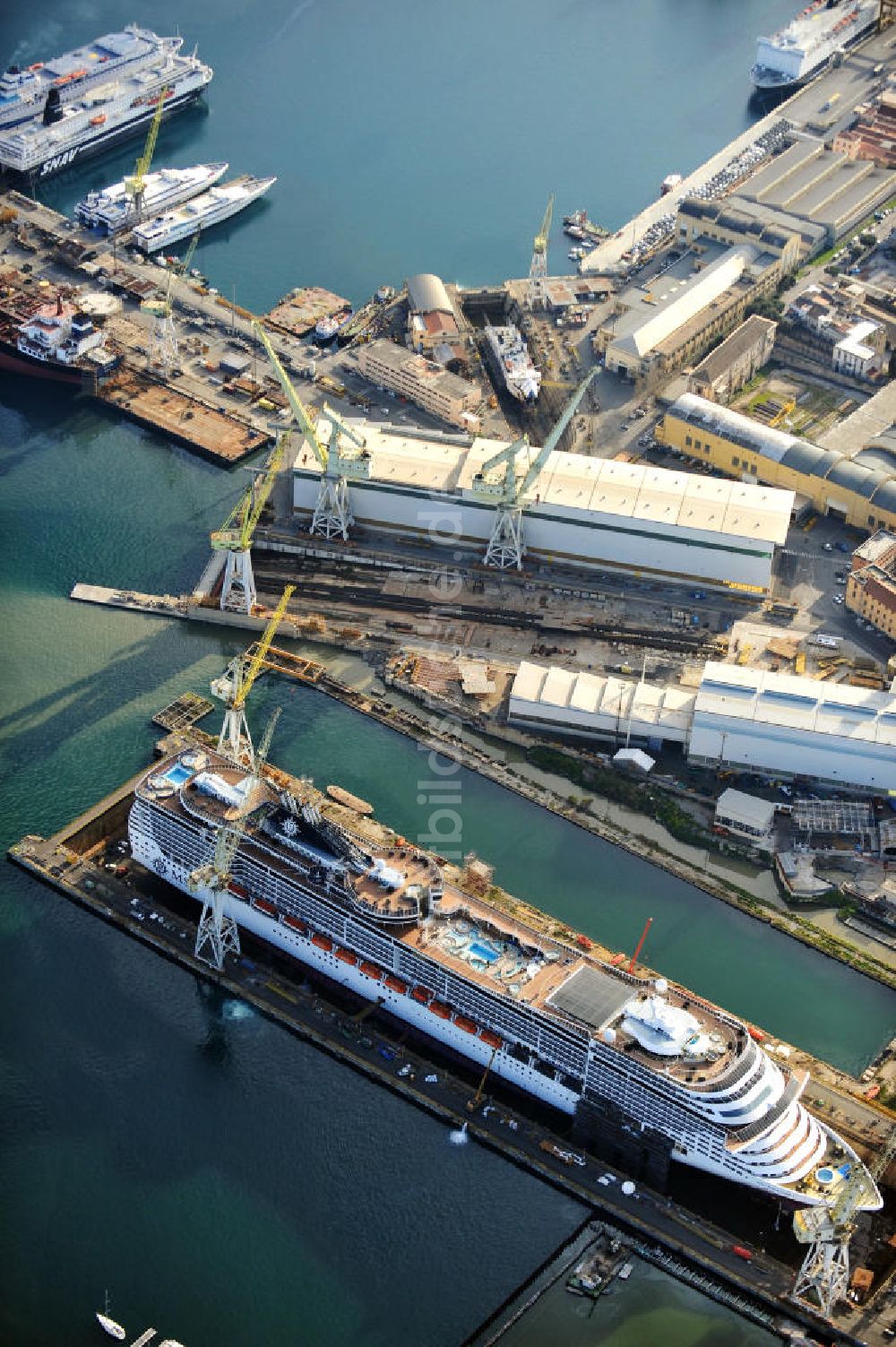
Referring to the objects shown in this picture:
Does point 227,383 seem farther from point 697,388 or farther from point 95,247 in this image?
point 697,388

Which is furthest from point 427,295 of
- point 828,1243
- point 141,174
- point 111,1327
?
point 111,1327

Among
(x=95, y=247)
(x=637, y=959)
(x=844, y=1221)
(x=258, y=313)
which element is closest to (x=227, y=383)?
(x=258, y=313)

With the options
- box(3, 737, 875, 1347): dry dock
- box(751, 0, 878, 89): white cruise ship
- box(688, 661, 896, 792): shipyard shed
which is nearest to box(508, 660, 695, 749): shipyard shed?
Result: box(688, 661, 896, 792): shipyard shed

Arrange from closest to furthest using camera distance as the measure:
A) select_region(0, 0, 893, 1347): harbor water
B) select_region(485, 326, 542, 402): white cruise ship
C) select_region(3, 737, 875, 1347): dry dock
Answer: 1. select_region(3, 737, 875, 1347): dry dock
2. select_region(0, 0, 893, 1347): harbor water
3. select_region(485, 326, 542, 402): white cruise ship

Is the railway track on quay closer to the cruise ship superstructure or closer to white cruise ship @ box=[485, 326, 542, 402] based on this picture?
the cruise ship superstructure

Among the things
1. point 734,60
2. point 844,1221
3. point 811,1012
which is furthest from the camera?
point 734,60

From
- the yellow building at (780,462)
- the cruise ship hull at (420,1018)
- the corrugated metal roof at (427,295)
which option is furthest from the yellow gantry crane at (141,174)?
the cruise ship hull at (420,1018)
